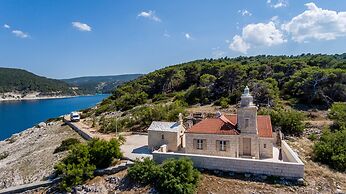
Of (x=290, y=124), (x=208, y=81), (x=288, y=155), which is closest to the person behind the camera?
(x=288, y=155)

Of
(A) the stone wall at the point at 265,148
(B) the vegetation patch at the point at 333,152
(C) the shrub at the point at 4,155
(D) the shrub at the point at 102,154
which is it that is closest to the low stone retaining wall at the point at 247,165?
(A) the stone wall at the point at 265,148

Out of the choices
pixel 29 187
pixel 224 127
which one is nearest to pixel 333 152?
pixel 224 127

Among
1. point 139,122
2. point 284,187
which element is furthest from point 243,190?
point 139,122

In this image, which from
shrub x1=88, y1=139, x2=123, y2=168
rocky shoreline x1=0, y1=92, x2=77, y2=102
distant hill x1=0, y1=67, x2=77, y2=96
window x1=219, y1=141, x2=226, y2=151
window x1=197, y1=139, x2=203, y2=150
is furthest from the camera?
distant hill x1=0, y1=67, x2=77, y2=96

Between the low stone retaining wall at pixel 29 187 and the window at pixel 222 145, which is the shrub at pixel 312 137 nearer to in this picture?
the window at pixel 222 145

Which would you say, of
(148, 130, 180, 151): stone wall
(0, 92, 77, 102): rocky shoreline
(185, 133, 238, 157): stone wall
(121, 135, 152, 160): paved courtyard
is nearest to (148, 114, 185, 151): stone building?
(148, 130, 180, 151): stone wall

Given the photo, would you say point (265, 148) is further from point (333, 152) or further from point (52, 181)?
point (52, 181)

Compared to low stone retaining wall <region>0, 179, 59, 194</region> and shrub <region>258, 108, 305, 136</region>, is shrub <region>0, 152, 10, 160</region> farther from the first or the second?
shrub <region>258, 108, 305, 136</region>
